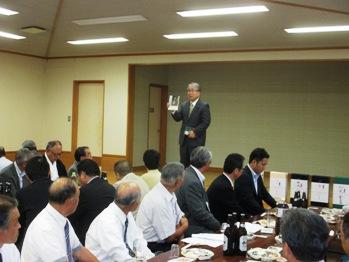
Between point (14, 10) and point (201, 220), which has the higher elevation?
point (14, 10)

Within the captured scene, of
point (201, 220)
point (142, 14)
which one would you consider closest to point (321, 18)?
point (142, 14)

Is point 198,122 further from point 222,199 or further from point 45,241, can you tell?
point 45,241

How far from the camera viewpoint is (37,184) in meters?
3.60

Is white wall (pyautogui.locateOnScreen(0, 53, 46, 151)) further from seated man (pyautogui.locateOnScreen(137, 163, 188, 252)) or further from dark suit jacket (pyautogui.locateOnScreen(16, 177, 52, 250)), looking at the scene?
seated man (pyautogui.locateOnScreen(137, 163, 188, 252))

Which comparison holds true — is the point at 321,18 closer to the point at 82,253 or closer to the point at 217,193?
the point at 217,193

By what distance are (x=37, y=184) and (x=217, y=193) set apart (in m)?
1.59

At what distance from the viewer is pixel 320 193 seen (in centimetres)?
507

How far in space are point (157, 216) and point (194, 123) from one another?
111 inches

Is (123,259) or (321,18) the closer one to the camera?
(123,259)

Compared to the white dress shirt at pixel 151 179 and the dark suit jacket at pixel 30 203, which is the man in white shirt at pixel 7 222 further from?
the white dress shirt at pixel 151 179

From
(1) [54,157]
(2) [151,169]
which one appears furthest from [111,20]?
(2) [151,169]

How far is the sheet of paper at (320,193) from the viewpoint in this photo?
505 centimetres

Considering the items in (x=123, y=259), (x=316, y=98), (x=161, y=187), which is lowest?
(x=123, y=259)

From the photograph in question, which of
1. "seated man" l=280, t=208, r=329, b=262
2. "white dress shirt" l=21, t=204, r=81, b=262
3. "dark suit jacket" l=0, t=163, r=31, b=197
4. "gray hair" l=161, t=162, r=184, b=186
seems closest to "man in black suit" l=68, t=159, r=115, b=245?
"gray hair" l=161, t=162, r=184, b=186
